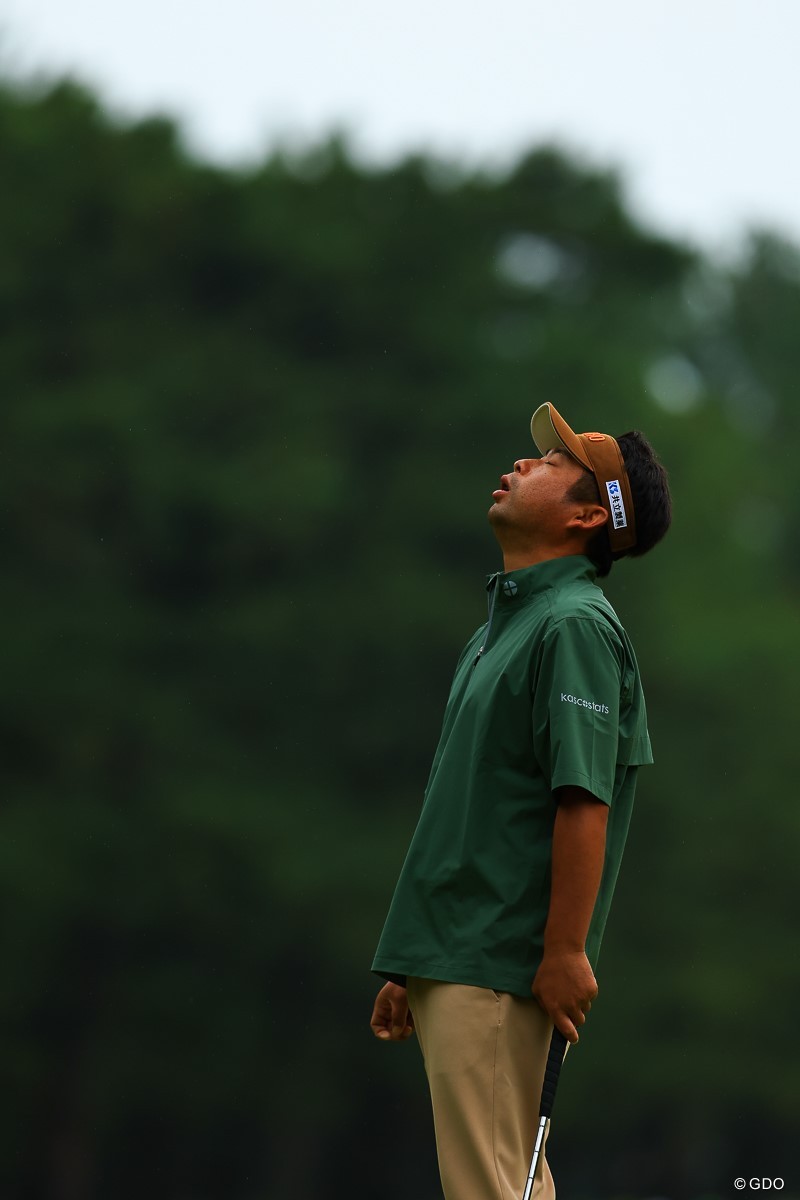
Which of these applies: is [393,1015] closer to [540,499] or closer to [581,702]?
[581,702]

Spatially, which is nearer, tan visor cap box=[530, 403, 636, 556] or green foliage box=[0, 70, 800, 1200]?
tan visor cap box=[530, 403, 636, 556]

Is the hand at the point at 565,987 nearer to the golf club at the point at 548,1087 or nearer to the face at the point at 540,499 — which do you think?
the golf club at the point at 548,1087

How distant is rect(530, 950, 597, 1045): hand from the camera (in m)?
3.04

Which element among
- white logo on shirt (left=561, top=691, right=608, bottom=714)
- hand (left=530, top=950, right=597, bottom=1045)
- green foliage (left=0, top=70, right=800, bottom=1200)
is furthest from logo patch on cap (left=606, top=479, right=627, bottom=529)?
green foliage (left=0, top=70, right=800, bottom=1200)

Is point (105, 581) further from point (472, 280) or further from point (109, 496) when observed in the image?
point (472, 280)

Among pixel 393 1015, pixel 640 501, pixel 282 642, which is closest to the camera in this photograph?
pixel 393 1015

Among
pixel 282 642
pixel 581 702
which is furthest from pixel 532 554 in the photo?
pixel 282 642

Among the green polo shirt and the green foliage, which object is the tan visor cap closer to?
the green polo shirt

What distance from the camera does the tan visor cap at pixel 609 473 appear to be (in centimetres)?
349

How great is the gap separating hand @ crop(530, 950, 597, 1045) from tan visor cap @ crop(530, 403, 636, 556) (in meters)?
0.85

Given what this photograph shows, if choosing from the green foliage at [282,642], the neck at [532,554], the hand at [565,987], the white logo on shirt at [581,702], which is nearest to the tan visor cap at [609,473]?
the neck at [532,554]

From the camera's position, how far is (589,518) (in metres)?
3.49

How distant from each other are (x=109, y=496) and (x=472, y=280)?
14.5ft

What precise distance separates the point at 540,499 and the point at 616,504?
0.47 feet
